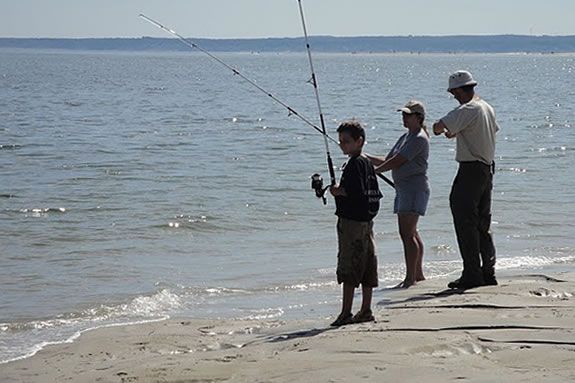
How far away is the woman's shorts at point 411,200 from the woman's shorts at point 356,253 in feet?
5.00

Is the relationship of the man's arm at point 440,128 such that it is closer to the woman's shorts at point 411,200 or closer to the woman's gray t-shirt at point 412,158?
the woman's gray t-shirt at point 412,158

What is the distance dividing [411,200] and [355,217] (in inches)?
67.4

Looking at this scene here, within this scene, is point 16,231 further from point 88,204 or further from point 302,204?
point 302,204

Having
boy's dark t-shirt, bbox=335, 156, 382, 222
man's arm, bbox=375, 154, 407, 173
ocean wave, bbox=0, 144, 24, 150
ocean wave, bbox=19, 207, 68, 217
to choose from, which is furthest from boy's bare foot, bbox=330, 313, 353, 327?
ocean wave, bbox=0, 144, 24, 150

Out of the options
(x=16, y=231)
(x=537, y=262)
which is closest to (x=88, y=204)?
(x=16, y=231)

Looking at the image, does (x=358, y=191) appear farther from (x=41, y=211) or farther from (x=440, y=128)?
(x=41, y=211)

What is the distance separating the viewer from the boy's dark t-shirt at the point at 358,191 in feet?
22.3

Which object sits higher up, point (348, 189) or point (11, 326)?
point (348, 189)

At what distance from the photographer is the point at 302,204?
589 inches

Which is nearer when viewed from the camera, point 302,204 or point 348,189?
point 348,189

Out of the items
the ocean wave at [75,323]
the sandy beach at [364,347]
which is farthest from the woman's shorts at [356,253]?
the ocean wave at [75,323]

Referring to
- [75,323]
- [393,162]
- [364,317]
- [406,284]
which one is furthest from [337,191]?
[75,323]

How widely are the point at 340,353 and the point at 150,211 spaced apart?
28.1ft

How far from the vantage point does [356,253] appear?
6969 mm
